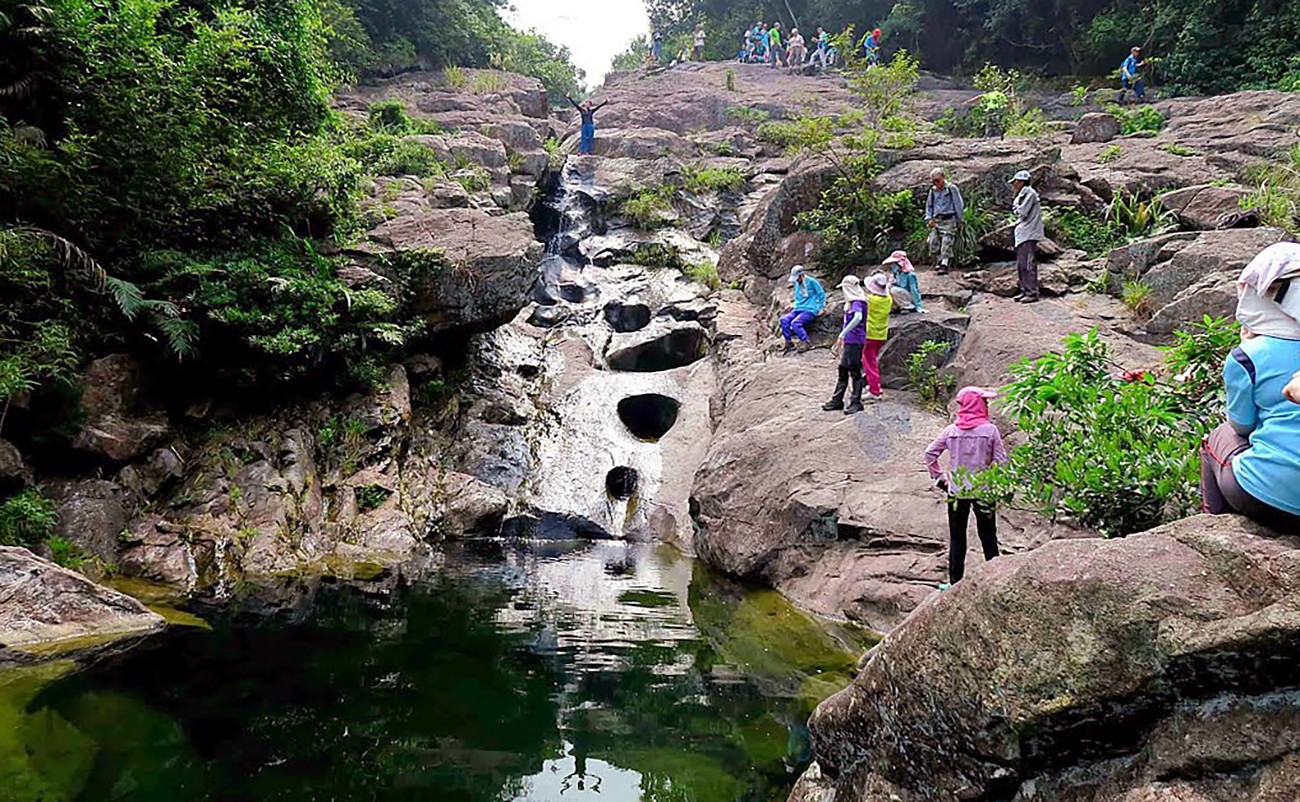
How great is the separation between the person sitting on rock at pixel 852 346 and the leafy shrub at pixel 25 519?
1034 centimetres

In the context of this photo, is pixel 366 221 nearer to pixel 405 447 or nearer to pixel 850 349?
pixel 405 447

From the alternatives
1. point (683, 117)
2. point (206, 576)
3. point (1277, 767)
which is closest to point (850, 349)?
point (1277, 767)

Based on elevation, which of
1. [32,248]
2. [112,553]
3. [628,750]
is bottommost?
[628,750]

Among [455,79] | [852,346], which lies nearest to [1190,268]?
[852,346]

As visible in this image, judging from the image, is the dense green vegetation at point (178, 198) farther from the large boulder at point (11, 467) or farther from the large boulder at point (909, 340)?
the large boulder at point (909, 340)

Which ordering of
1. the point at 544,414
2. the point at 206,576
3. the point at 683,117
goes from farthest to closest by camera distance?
the point at 683,117 → the point at 544,414 → the point at 206,576

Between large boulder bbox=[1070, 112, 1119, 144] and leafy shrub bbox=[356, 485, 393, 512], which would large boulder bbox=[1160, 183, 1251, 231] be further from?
leafy shrub bbox=[356, 485, 393, 512]

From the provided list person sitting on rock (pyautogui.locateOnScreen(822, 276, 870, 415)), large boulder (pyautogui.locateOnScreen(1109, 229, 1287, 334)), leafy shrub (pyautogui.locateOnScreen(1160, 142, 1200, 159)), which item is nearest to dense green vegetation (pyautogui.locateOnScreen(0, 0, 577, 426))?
person sitting on rock (pyautogui.locateOnScreen(822, 276, 870, 415))

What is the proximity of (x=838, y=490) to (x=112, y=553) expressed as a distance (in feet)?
30.6

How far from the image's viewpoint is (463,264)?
13.8 m

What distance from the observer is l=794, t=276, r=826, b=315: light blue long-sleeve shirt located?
44.2ft

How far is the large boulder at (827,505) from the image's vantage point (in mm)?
7695

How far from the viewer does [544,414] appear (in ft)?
50.3

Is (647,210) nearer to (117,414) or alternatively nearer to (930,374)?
(930,374)
